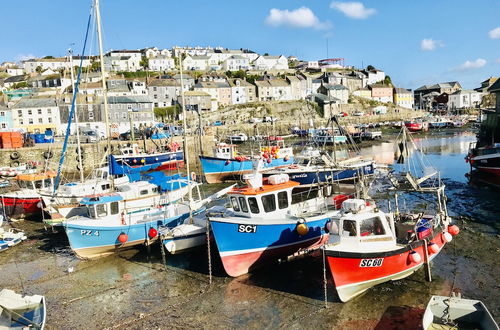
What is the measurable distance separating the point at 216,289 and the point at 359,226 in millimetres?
5007

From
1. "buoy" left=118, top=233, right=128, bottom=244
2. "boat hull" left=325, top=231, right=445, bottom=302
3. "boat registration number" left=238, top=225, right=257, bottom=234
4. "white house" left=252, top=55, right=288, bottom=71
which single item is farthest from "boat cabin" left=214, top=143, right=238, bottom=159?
"white house" left=252, top=55, right=288, bottom=71

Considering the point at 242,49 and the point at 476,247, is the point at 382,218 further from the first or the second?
the point at 242,49

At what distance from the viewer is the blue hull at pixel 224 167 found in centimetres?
3334

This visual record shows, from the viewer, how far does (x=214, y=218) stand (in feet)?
44.0

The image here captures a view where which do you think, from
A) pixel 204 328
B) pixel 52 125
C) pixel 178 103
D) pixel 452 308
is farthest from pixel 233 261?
pixel 178 103

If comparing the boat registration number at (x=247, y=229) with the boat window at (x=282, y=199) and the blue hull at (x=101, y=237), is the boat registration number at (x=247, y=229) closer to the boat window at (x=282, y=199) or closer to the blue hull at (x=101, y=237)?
the boat window at (x=282, y=199)

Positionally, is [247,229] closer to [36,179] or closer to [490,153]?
[36,179]

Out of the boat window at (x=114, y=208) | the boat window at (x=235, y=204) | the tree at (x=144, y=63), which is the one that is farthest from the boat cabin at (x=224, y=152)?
the tree at (x=144, y=63)

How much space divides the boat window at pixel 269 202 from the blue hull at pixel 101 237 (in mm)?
5085

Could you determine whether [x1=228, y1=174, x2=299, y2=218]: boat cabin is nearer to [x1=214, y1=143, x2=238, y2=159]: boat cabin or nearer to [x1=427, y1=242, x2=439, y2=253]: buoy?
[x1=427, y1=242, x2=439, y2=253]: buoy

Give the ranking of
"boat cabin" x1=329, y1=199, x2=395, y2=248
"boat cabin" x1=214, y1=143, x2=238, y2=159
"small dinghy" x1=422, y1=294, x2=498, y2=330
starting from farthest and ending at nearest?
"boat cabin" x1=214, y1=143, x2=238, y2=159 → "boat cabin" x1=329, y1=199, x2=395, y2=248 → "small dinghy" x1=422, y1=294, x2=498, y2=330

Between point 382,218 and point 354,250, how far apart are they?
1439 millimetres

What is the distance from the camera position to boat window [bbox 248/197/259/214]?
1412 centimetres

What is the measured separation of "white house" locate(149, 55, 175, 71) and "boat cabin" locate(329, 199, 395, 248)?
373 feet
